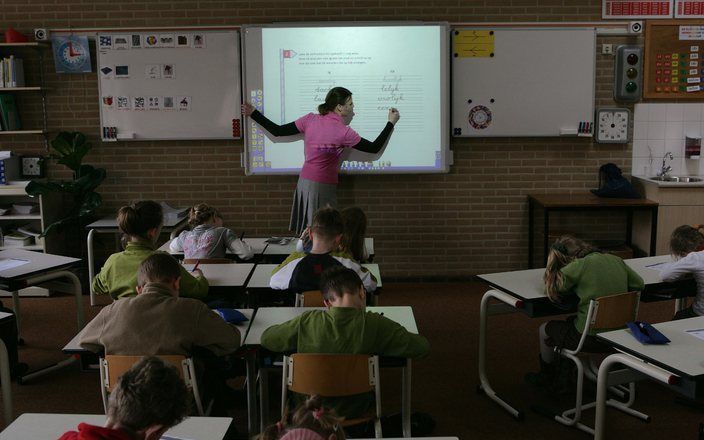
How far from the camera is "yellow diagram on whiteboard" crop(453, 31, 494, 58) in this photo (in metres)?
→ 6.39

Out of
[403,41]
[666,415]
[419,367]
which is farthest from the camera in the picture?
[403,41]

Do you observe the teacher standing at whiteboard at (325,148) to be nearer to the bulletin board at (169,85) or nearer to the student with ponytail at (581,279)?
the bulletin board at (169,85)

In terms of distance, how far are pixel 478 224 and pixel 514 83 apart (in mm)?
1316

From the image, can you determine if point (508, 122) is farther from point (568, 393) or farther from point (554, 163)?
point (568, 393)

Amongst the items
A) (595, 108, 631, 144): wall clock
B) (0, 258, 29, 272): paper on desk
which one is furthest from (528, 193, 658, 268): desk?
(0, 258, 29, 272): paper on desk

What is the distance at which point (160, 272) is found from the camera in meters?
2.88

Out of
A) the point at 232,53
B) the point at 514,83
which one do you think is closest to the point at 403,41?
the point at 514,83

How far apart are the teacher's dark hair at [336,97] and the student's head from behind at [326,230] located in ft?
8.32

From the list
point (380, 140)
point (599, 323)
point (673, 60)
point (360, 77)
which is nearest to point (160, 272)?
point (599, 323)

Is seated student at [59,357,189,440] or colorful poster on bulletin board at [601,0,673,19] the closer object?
seated student at [59,357,189,440]

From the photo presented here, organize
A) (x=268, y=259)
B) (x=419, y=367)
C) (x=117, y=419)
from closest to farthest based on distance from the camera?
(x=117, y=419) < (x=419, y=367) < (x=268, y=259)

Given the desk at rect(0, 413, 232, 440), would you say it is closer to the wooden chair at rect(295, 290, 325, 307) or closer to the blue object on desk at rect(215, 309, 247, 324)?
the blue object on desk at rect(215, 309, 247, 324)

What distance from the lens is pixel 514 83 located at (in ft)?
21.2

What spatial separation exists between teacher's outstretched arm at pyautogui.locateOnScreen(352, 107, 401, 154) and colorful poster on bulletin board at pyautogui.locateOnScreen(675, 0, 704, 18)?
266cm
